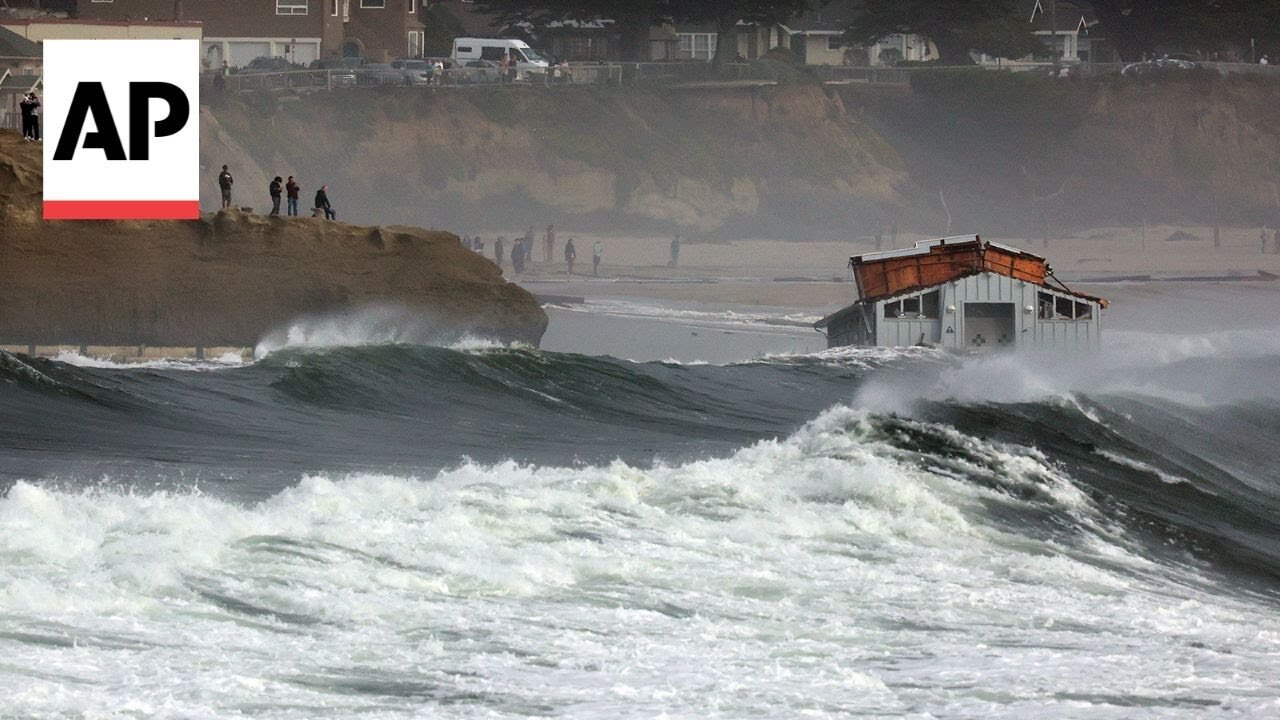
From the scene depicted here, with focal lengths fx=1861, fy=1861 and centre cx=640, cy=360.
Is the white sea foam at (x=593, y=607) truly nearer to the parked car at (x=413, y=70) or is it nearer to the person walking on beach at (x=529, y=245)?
the person walking on beach at (x=529, y=245)

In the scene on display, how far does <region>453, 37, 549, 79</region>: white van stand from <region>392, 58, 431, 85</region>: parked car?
10.1ft

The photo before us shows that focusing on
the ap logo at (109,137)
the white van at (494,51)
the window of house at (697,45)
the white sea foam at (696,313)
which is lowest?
the white sea foam at (696,313)

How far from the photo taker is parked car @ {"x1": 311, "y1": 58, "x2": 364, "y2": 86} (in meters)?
89.2

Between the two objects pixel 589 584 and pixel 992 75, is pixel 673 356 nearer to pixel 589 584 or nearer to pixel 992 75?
pixel 589 584

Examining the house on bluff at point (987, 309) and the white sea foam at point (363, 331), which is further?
the house on bluff at point (987, 309)

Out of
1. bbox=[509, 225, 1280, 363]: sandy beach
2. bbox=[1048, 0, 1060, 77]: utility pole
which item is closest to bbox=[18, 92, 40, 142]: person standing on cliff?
bbox=[509, 225, 1280, 363]: sandy beach

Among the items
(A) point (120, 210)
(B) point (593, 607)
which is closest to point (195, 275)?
(A) point (120, 210)

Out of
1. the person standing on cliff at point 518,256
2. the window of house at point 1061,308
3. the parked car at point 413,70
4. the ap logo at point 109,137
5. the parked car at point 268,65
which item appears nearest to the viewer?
the ap logo at point 109,137

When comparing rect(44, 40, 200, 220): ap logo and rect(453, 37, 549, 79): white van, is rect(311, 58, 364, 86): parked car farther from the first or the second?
rect(44, 40, 200, 220): ap logo

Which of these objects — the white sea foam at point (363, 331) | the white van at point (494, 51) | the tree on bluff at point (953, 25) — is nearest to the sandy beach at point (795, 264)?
the tree on bluff at point (953, 25)

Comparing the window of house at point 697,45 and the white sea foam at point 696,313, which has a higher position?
the window of house at point 697,45

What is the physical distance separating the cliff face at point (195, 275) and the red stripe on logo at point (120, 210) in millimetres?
199

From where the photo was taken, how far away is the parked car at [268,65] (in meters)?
88.6

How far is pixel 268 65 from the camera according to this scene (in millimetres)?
90250
